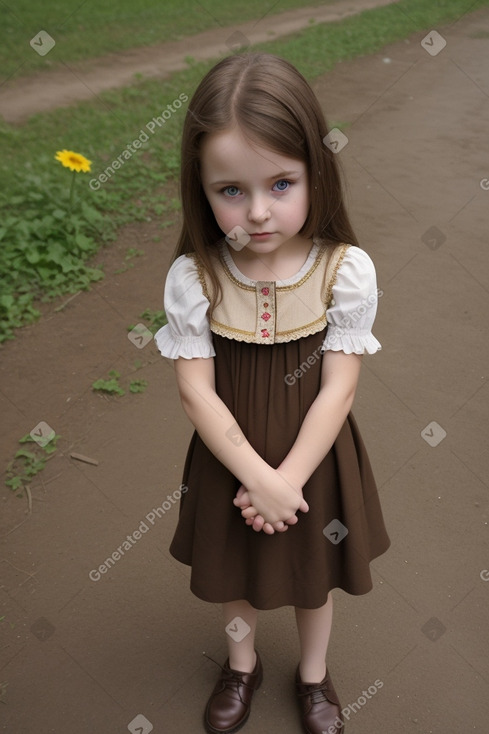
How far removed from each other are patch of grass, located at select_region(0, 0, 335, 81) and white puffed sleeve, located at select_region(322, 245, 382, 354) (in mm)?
5911

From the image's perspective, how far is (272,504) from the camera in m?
1.62

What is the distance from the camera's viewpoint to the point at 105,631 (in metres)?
2.34

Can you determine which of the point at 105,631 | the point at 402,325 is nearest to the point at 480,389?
the point at 402,325

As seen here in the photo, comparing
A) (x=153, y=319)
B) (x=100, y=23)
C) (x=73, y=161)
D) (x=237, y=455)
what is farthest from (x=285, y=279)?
(x=100, y=23)

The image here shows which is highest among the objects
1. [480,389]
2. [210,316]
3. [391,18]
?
[210,316]

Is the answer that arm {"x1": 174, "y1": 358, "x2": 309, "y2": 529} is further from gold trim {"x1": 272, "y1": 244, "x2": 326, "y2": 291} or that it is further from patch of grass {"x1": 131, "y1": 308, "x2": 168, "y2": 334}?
patch of grass {"x1": 131, "y1": 308, "x2": 168, "y2": 334}

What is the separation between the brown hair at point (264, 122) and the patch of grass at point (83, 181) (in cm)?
216

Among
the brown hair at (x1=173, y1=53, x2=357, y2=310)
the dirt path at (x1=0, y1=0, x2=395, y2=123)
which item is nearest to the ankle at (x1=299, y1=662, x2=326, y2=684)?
the brown hair at (x1=173, y1=53, x2=357, y2=310)

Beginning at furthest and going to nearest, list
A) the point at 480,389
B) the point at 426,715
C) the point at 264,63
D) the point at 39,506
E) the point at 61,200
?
1. the point at 61,200
2. the point at 480,389
3. the point at 39,506
4. the point at 426,715
5. the point at 264,63

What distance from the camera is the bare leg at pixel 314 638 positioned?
1.96 metres

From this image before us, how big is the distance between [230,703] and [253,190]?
1332 mm

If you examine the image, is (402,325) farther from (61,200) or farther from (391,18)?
(391,18)

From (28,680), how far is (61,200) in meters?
2.74

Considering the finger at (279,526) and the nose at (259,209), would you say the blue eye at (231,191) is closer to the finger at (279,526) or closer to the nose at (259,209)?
the nose at (259,209)
